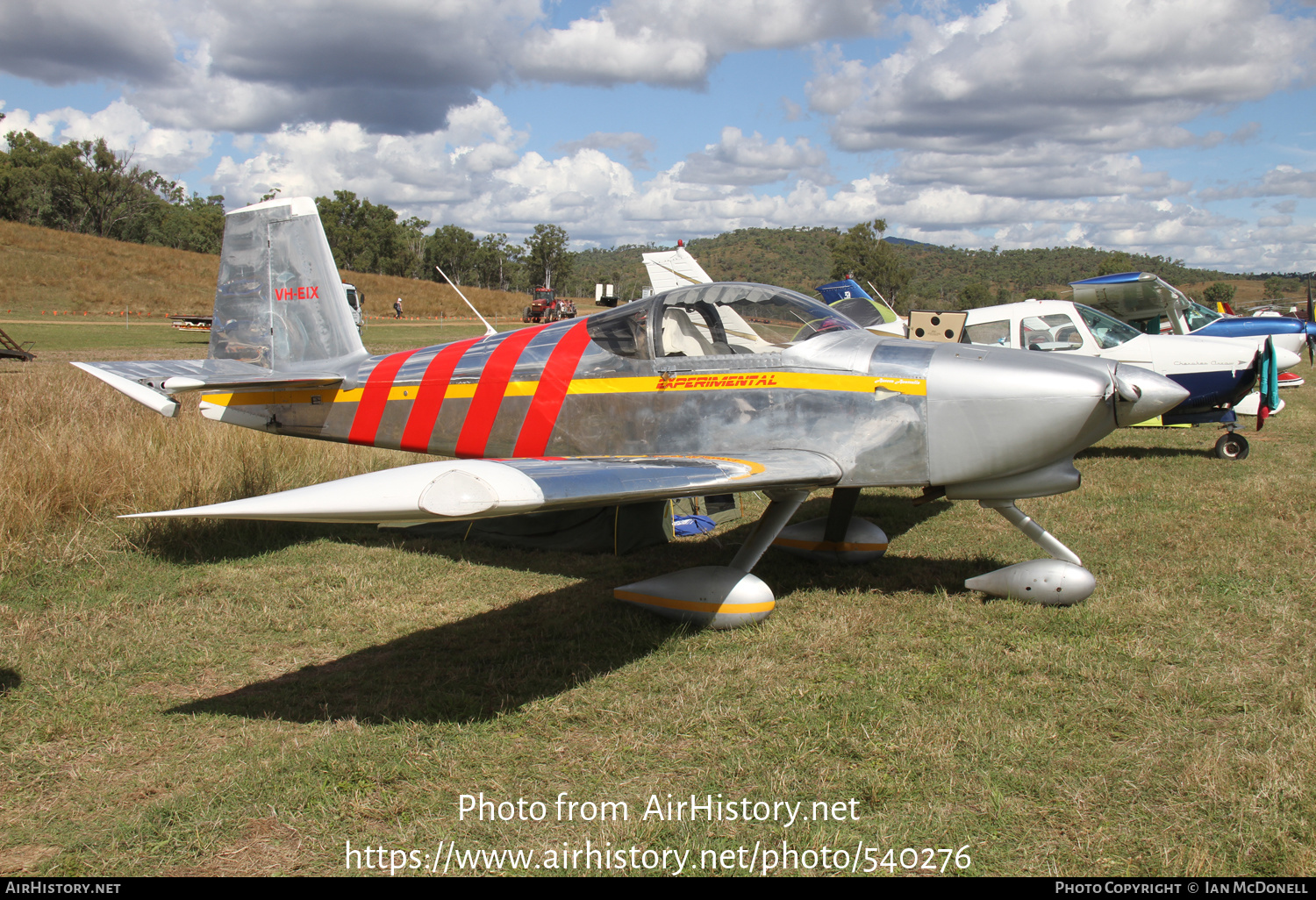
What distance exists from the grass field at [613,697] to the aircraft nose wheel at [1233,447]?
3.33m

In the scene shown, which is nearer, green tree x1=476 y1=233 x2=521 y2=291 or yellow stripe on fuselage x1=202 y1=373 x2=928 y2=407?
yellow stripe on fuselage x1=202 y1=373 x2=928 y2=407

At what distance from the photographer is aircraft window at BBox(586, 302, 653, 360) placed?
553 cm

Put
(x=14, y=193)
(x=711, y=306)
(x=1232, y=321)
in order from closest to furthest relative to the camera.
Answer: (x=711, y=306)
(x=1232, y=321)
(x=14, y=193)

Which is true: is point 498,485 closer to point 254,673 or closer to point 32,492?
point 254,673

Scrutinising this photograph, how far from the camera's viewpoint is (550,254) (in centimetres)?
9112

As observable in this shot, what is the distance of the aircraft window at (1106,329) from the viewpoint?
10.5 m

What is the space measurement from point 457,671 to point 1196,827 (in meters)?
3.47

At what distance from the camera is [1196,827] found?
2805 mm

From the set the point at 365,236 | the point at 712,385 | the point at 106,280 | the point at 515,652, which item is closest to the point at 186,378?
the point at 515,652

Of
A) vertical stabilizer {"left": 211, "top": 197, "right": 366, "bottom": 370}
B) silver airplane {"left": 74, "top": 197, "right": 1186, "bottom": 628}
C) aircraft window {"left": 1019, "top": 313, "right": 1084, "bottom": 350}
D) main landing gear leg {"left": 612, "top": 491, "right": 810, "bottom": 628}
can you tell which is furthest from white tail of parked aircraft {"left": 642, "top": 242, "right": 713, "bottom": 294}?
main landing gear leg {"left": 612, "top": 491, "right": 810, "bottom": 628}

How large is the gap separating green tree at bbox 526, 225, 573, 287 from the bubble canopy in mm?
87385

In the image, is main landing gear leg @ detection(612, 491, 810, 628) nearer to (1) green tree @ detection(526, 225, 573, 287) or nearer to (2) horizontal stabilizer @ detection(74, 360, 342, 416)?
(2) horizontal stabilizer @ detection(74, 360, 342, 416)

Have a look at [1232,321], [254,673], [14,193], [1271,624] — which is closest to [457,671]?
[254,673]
